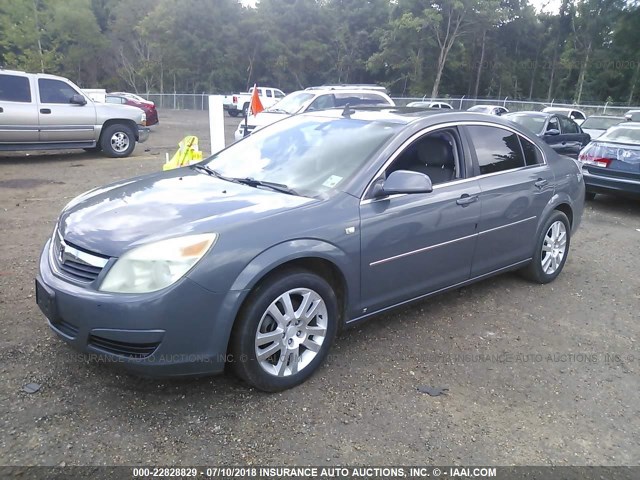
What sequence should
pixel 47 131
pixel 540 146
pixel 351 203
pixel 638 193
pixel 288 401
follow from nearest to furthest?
pixel 288 401, pixel 351 203, pixel 540 146, pixel 638 193, pixel 47 131

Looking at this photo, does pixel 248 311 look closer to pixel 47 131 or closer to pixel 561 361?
pixel 561 361

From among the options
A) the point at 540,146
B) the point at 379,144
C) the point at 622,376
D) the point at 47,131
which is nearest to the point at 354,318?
the point at 379,144

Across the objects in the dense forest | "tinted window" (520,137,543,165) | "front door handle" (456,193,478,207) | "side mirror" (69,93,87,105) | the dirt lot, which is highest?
the dense forest

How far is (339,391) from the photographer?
3084mm

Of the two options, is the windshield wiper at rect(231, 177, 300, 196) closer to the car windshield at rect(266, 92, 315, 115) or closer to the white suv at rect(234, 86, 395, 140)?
the white suv at rect(234, 86, 395, 140)

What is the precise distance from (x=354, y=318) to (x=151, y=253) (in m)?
1.39

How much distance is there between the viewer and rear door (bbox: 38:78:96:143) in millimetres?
10472

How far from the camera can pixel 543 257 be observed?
16.1 ft

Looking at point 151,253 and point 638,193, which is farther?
point 638,193

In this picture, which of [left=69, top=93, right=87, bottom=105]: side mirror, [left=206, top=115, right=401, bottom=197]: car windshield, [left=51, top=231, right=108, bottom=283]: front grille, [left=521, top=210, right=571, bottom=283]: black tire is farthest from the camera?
[left=69, top=93, right=87, bottom=105]: side mirror

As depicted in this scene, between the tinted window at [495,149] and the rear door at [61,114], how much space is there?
9439mm

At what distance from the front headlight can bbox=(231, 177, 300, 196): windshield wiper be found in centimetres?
86

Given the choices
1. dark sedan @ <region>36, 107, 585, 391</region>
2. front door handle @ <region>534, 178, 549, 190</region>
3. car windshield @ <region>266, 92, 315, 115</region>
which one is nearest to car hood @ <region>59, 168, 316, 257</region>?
dark sedan @ <region>36, 107, 585, 391</region>

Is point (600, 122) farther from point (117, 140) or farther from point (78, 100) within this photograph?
point (78, 100)
